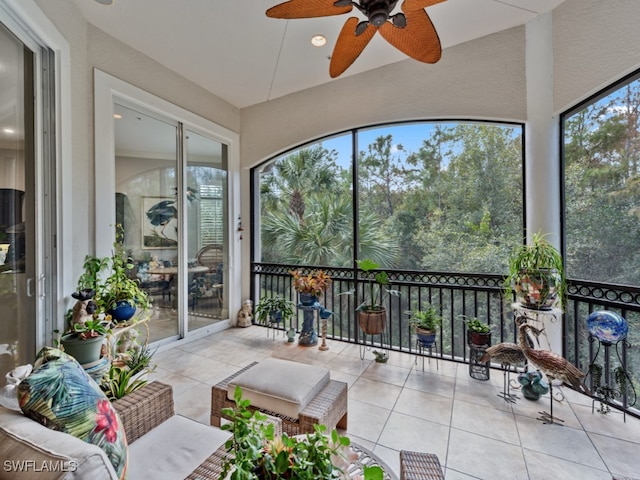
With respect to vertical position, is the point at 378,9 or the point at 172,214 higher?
the point at 378,9

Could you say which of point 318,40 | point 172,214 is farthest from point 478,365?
point 172,214

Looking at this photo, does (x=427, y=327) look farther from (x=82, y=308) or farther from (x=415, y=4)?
(x=82, y=308)

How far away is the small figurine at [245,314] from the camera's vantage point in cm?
433

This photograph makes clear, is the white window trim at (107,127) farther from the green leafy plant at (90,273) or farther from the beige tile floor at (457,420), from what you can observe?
the beige tile floor at (457,420)

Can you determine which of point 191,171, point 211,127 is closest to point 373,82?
point 211,127

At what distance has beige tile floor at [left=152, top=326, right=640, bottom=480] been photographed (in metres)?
1.74

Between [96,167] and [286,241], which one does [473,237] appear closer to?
[286,241]

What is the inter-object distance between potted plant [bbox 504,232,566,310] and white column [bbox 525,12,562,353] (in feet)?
1.13

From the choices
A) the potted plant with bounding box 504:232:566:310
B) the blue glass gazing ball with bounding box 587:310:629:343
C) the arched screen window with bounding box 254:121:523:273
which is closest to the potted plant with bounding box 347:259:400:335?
the arched screen window with bounding box 254:121:523:273

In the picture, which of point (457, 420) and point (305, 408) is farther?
point (457, 420)

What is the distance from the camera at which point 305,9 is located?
1.71 metres

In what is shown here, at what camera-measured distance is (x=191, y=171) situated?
3.83 m

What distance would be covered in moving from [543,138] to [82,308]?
13.4ft

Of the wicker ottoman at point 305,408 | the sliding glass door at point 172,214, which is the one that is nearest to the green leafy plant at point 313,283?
the sliding glass door at point 172,214
